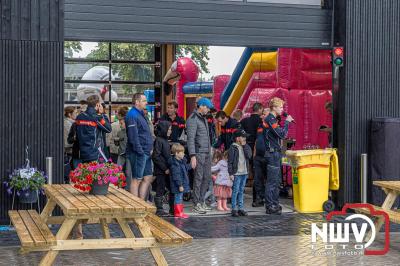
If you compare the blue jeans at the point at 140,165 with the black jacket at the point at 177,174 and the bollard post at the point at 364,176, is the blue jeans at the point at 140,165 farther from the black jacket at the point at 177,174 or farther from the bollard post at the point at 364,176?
the bollard post at the point at 364,176

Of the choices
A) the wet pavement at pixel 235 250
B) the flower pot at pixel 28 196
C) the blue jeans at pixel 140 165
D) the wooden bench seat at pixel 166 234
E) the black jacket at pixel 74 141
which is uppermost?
the black jacket at pixel 74 141

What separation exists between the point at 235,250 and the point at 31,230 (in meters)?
2.73

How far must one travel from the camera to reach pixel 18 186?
12078mm

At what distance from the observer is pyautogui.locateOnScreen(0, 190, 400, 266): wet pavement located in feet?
32.3

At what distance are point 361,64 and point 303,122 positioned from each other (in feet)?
11.8

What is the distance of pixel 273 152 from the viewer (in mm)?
13922

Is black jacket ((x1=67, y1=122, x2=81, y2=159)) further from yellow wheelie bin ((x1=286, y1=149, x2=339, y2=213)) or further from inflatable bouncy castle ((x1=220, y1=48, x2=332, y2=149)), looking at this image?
inflatable bouncy castle ((x1=220, y1=48, x2=332, y2=149))

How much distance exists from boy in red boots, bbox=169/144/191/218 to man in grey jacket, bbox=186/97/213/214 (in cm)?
39

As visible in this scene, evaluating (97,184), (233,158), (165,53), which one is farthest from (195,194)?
(165,53)

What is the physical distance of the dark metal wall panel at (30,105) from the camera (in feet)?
40.8

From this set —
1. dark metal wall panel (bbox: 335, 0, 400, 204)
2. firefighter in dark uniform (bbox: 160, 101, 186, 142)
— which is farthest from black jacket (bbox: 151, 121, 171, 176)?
dark metal wall panel (bbox: 335, 0, 400, 204)

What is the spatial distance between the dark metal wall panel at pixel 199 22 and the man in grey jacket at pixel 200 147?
118 cm

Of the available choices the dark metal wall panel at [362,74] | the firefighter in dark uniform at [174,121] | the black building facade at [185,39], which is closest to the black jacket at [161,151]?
the black building facade at [185,39]

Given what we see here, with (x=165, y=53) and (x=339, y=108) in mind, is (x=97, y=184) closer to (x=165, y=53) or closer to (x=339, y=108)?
(x=339, y=108)
